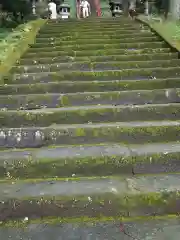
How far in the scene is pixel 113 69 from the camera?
5539 millimetres

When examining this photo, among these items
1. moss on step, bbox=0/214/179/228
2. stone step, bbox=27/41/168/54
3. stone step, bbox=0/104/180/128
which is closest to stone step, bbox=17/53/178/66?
stone step, bbox=27/41/168/54

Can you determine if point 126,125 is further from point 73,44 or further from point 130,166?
point 73,44

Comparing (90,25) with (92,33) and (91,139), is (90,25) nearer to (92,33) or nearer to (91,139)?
(92,33)

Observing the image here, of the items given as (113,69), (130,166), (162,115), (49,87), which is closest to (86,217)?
→ (130,166)

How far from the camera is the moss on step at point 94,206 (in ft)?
8.28

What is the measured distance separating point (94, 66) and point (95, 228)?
141 inches

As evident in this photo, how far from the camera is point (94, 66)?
5609 mm

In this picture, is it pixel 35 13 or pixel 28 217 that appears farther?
pixel 35 13

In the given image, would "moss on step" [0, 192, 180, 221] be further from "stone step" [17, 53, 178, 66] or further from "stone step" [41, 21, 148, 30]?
"stone step" [41, 21, 148, 30]

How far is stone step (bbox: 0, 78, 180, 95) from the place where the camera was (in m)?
4.70

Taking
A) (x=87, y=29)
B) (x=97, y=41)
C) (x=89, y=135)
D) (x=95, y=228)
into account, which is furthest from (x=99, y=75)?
(x=87, y=29)

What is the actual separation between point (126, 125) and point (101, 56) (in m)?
2.79

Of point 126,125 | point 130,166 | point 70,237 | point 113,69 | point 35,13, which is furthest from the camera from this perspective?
point 35,13

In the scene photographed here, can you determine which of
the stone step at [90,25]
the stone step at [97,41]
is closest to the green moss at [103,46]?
the stone step at [97,41]
